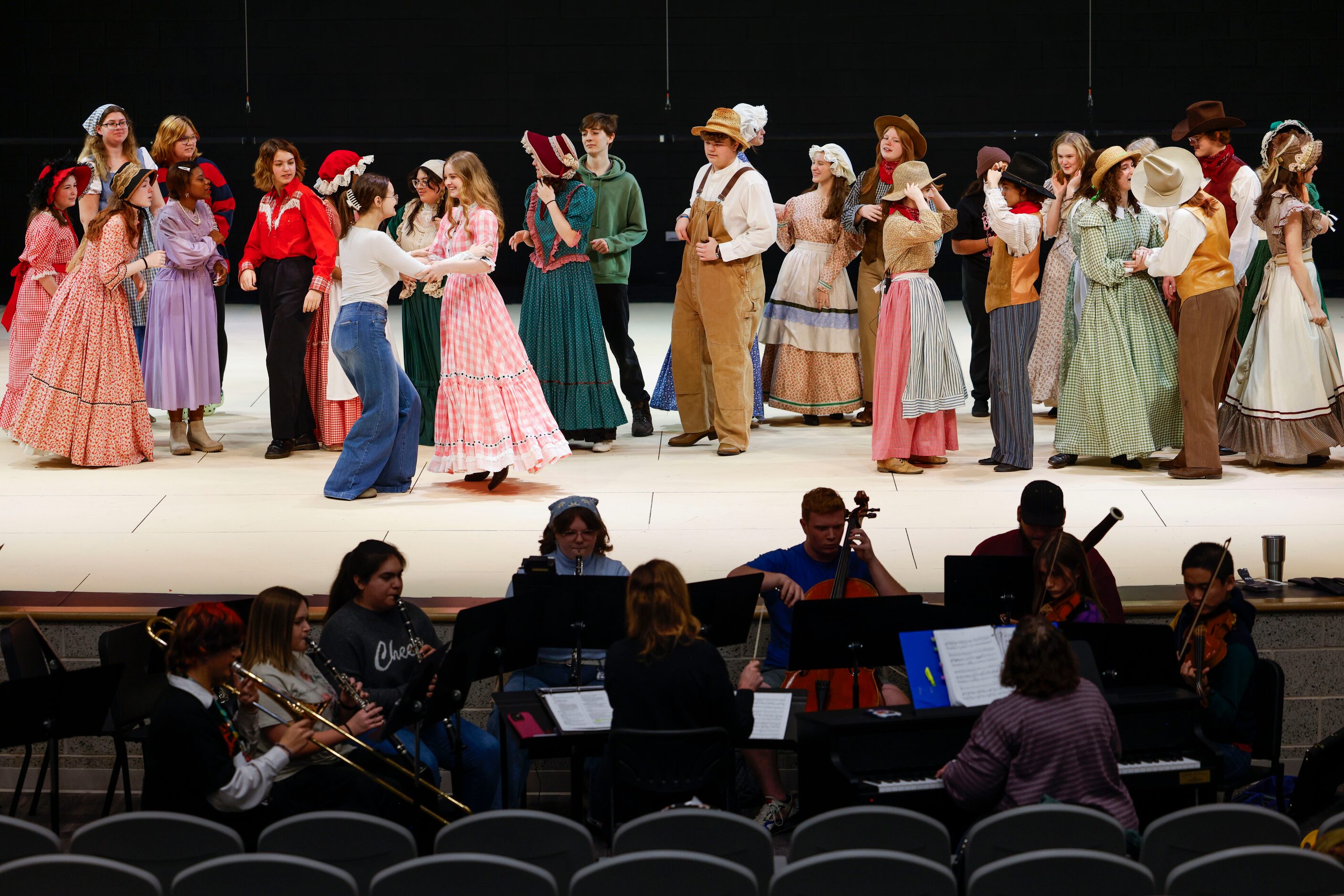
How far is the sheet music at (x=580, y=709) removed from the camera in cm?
371

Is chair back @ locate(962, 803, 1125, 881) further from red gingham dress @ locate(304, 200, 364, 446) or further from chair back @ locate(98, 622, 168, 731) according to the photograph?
red gingham dress @ locate(304, 200, 364, 446)

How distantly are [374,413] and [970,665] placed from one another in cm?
302

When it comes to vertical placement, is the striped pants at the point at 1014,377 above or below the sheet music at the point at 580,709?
above

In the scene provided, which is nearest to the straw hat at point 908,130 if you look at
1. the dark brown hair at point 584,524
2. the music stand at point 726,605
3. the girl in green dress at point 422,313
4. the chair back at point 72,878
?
the girl in green dress at point 422,313

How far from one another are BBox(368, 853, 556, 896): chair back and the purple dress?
16.4 ft

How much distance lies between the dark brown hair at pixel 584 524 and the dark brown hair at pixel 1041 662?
1.37m

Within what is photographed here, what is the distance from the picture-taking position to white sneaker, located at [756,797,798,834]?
4.09 metres

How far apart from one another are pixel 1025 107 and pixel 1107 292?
7.11 m

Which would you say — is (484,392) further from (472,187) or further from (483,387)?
(472,187)

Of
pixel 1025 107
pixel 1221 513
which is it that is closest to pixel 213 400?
pixel 1221 513

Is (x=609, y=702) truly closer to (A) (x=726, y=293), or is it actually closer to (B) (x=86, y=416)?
(A) (x=726, y=293)

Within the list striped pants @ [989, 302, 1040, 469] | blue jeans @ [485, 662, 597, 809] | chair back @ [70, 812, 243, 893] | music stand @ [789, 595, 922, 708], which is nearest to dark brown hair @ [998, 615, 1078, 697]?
music stand @ [789, 595, 922, 708]

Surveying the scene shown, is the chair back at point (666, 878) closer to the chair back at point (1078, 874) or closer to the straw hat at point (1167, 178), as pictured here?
the chair back at point (1078, 874)

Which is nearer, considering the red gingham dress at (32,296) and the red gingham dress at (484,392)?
the red gingham dress at (484,392)
